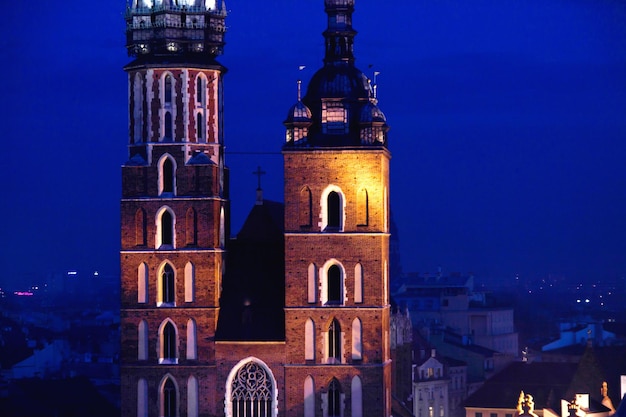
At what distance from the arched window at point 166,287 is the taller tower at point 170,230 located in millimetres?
34

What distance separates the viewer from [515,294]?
199250 millimetres

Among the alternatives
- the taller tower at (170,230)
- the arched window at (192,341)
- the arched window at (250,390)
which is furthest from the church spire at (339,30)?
the arched window at (250,390)

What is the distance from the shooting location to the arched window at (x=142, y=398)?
2729 inches

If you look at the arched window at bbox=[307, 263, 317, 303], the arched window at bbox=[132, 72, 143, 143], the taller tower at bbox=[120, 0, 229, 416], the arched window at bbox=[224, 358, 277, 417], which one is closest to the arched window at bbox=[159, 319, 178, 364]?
the taller tower at bbox=[120, 0, 229, 416]

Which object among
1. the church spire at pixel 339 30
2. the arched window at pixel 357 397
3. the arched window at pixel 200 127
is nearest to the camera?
the arched window at pixel 357 397

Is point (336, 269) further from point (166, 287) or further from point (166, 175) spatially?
point (166, 175)

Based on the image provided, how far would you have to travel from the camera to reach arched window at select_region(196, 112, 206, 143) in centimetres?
7019

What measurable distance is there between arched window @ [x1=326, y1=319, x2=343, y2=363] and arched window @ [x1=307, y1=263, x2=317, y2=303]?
3.48 ft

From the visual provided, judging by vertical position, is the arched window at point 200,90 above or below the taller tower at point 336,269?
above

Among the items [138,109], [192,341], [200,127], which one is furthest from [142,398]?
[138,109]

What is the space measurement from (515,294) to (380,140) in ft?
432

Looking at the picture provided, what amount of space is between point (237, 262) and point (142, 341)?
4.33 meters

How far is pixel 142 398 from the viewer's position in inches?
2731

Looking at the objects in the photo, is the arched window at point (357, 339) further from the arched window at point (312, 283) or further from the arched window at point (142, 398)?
the arched window at point (142, 398)
